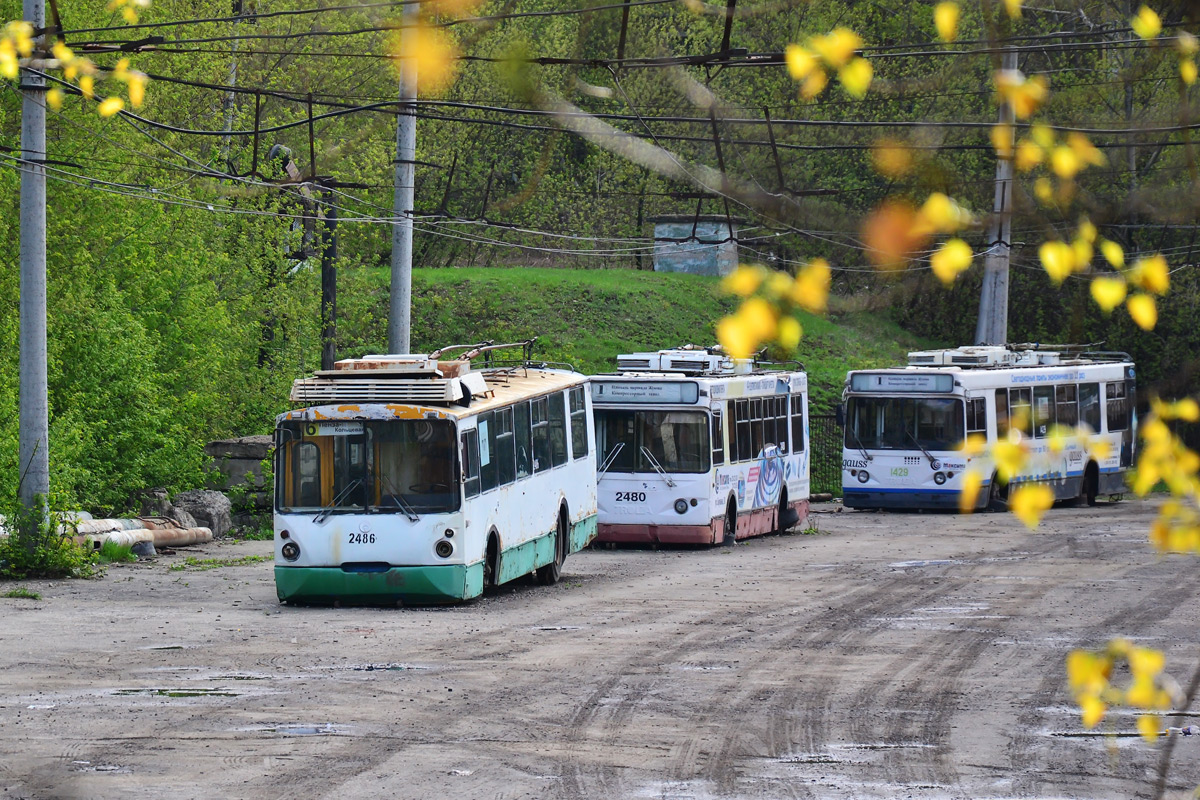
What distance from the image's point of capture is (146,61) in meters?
33.8

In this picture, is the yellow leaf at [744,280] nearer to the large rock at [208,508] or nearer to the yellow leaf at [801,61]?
the yellow leaf at [801,61]

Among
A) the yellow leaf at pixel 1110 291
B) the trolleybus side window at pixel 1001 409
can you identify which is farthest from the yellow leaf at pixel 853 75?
the trolleybus side window at pixel 1001 409

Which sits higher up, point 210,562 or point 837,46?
point 837,46

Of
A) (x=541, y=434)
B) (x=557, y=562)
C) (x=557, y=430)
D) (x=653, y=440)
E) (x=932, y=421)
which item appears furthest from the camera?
(x=932, y=421)

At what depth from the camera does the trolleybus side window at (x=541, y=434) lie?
2136cm

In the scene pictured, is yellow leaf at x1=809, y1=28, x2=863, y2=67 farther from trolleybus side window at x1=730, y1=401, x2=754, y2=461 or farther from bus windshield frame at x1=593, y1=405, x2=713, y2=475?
trolleybus side window at x1=730, y1=401, x2=754, y2=461

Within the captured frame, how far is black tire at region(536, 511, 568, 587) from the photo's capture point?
850 inches

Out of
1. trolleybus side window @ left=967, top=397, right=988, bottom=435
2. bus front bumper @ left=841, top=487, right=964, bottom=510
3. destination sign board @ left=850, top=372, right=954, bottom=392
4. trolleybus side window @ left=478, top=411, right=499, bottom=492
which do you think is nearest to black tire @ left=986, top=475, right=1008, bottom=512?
bus front bumper @ left=841, top=487, right=964, bottom=510

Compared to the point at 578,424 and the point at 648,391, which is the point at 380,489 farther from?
the point at 648,391

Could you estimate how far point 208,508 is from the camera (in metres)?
28.3

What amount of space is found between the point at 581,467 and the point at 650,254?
1379 inches

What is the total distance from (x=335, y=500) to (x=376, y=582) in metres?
0.96

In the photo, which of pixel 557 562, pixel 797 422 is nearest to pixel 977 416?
pixel 797 422

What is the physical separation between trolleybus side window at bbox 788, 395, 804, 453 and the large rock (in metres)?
10.5
